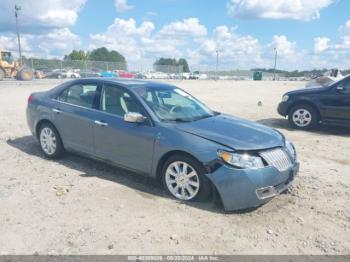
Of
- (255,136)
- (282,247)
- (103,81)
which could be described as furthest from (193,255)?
(103,81)

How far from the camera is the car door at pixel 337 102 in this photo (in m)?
9.48

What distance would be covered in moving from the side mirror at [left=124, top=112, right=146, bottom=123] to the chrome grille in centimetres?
166

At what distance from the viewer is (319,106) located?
9.89 meters

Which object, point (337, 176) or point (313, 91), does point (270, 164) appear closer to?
point (337, 176)

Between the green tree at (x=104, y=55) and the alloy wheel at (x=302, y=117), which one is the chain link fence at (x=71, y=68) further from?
the green tree at (x=104, y=55)

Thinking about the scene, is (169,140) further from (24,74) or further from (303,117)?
(24,74)

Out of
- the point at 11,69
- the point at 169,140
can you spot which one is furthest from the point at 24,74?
the point at 169,140

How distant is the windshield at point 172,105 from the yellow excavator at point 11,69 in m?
32.8

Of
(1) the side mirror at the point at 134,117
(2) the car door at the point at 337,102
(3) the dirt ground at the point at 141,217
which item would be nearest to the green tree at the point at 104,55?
(2) the car door at the point at 337,102

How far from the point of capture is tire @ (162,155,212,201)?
4547 mm

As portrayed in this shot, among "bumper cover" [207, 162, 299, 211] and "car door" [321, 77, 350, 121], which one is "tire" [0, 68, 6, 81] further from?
"bumper cover" [207, 162, 299, 211]

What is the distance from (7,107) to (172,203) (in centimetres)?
1103

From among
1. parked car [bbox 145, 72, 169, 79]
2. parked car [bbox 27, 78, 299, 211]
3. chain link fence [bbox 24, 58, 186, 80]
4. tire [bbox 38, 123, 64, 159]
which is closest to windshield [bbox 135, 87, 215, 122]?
parked car [bbox 27, 78, 299, 211]

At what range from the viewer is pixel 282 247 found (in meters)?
3.77
